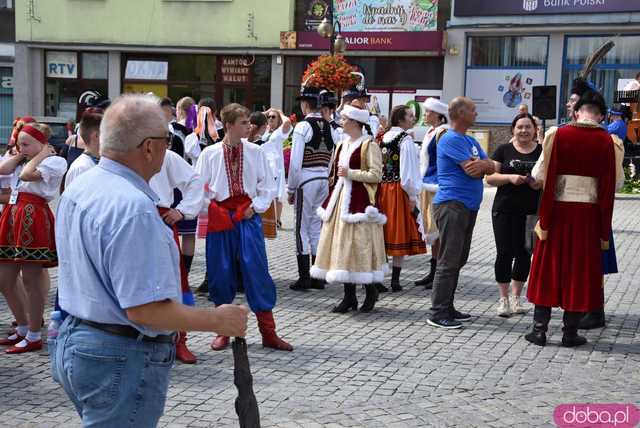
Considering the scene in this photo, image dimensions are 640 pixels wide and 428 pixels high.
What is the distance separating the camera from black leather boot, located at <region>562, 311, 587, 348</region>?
630cm

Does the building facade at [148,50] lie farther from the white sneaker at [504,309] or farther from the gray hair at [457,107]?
the gray hair at [457,107]

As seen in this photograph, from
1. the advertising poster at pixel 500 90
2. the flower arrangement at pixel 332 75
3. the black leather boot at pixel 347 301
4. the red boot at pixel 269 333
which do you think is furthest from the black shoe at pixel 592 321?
the advertising poster at pixel 500 90

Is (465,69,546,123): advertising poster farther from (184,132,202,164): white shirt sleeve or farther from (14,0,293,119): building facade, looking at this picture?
(184,132,202,164): white shirt sleeve

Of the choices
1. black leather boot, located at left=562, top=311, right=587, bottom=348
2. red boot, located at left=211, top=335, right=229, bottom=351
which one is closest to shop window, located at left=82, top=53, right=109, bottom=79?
red boot, located at left=211, top=335, right=229, bottom=351

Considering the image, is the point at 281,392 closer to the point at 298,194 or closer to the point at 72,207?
the point at 72,207

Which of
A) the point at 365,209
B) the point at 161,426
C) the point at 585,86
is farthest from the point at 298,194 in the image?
the point at 161,426

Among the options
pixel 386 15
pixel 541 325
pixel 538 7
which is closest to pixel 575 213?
pixel 541 325

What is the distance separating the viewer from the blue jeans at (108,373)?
262 centimetres

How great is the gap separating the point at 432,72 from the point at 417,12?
1.95 metres

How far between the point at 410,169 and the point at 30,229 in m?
3.89

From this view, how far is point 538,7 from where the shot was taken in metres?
24.0

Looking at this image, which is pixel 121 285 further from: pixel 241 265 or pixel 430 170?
pixel 430 170

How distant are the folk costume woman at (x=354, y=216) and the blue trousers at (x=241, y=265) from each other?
3.96 feet

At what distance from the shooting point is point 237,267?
6133 millimetres
